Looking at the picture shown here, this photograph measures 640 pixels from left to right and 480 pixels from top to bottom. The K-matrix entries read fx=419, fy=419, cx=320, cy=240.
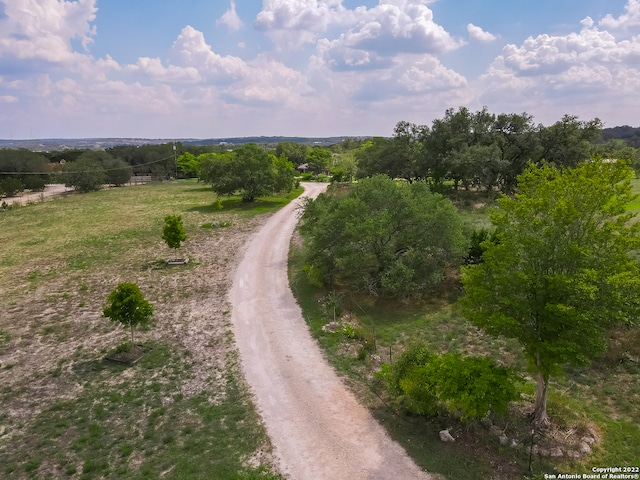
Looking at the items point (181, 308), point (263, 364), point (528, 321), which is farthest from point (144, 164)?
point (528, 321)

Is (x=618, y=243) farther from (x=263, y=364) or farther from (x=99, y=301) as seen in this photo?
(x=99, y=301)

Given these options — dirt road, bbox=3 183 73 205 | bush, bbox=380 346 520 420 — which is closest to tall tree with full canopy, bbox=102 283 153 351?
bush, bbox=380 346 520 420

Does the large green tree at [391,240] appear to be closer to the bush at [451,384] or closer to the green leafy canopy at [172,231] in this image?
the bush at [451,384]

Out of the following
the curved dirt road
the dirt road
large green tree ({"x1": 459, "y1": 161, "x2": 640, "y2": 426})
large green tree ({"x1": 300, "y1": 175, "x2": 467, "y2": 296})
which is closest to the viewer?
large green tree ({"x1": 459, "y1": 161, "x2": 640, "y2": 426})

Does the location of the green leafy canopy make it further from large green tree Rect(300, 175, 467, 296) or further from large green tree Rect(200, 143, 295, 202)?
large green tree Rect(200, 143, 295, 202)

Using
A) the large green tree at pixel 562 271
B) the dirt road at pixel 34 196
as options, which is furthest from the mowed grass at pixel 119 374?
the dirt road at pixel 34 196
